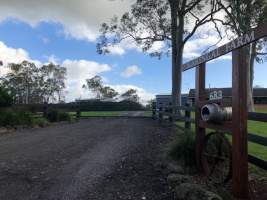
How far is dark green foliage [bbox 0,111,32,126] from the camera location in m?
17.5

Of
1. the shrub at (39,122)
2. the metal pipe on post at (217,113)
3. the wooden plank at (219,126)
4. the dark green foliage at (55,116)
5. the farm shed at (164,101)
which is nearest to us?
the wooden plank at (219,126)

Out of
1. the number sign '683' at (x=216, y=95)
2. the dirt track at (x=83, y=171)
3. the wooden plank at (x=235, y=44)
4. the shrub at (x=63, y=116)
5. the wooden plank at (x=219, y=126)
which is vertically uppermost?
the wooden plank at (x=235, y=44)

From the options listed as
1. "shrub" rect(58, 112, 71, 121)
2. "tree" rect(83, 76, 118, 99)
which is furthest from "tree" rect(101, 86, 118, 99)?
"shrub" rect(58, 112, 71, 121)

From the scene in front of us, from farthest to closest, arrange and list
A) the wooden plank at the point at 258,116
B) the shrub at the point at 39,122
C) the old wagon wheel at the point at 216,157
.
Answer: the shrub at the point at 39,122
the old wagon wheel at the point at 216,157
the wooden plank at the point at 258,116

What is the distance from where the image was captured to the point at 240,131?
211 inches

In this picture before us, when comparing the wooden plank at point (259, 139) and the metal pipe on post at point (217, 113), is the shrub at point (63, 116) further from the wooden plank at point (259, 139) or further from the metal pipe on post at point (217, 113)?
the wooden plank at point (259, 139)

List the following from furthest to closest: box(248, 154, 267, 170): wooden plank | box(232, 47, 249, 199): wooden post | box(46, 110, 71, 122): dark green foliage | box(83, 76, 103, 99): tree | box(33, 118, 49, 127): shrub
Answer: box(83, 76, 103, 99): tree
box(46, 110, 71, 122): dark green foliage
box(33, 118, 49, 127): shrub
box(248, 154, 267, 170): wooden plank
box(232, 47, 249, 199): wooden post

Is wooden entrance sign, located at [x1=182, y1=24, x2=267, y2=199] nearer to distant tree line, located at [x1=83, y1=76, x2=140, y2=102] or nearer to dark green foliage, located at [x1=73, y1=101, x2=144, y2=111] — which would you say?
dark green foliage, located at [x1=73, y1=101, x2=144, y2=111]

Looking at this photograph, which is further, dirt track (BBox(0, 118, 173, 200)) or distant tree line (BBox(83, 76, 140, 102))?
distant tree line (BBox(83, 76, 140, 102))

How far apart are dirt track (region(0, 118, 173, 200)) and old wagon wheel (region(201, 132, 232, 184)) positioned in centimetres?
74

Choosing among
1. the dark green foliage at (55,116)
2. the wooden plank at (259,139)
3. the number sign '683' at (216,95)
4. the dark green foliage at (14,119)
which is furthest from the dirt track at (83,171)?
the dark green foliage at (55,116)

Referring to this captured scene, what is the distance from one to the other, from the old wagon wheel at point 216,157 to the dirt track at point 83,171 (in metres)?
0.74

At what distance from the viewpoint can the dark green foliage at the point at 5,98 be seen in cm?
1900

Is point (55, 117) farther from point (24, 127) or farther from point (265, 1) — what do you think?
point (265, 1)
